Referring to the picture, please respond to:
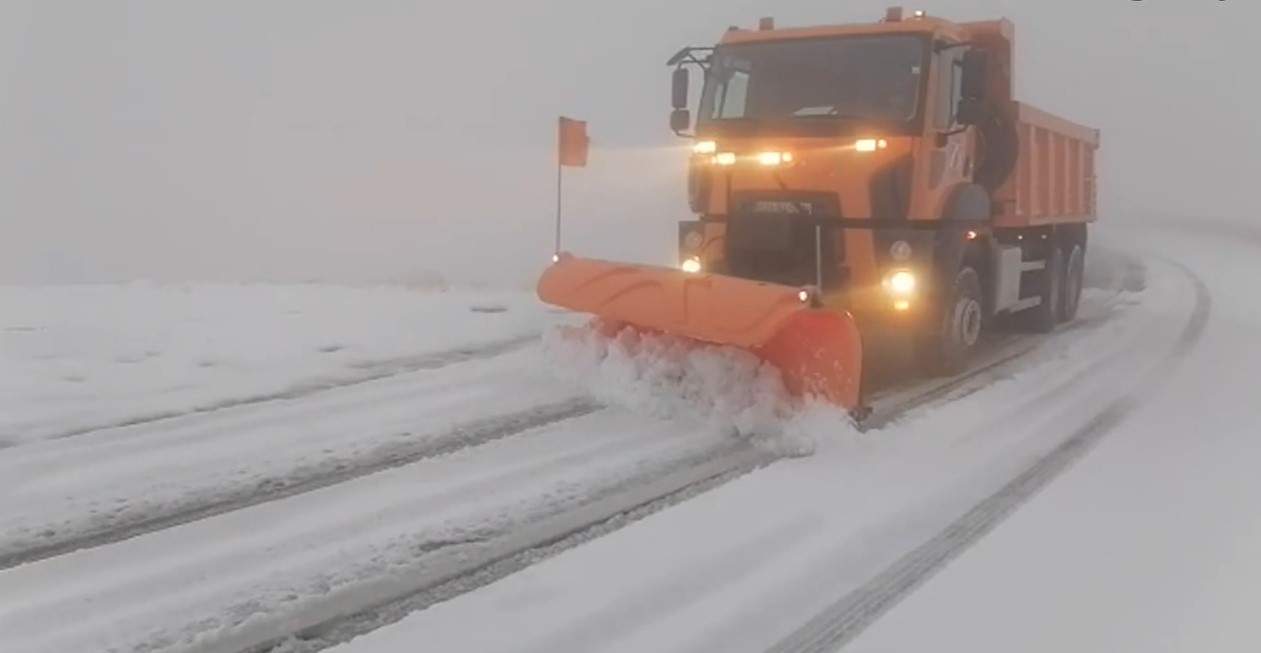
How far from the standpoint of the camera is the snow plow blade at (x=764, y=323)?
5.84 metres

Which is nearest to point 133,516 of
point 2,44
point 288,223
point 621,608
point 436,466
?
point 436,466

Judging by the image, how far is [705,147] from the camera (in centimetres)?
838

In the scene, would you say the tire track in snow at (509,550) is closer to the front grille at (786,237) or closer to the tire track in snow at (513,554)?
the tire track in snow at (513,554)

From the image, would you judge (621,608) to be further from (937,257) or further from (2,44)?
(2,44)

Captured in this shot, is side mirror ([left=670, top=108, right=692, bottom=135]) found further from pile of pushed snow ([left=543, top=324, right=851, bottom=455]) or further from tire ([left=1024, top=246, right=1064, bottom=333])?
tire ([left=1024, top=246, right=1064, bottom=333])

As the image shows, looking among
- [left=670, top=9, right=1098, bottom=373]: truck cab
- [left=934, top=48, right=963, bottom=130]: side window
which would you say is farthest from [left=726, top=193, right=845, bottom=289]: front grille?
[left=934, top=48, right=963, bottom=130]: side window

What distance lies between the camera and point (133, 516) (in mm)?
4543

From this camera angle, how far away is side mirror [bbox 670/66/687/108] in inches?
339

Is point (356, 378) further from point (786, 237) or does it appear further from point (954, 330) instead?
point (954, 330)

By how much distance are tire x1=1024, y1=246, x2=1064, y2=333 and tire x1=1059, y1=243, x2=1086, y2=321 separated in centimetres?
32

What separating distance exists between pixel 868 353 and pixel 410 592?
5650 millimetres

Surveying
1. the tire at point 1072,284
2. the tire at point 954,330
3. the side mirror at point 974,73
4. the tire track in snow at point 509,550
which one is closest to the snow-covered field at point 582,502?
the tire track in snow at point 509,550

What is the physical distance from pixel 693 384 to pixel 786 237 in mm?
1760

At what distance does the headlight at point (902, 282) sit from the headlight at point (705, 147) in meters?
1.62
